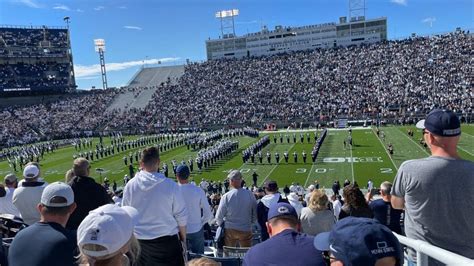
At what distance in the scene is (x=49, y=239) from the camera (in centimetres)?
307

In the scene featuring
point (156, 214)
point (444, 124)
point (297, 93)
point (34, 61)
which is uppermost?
point (34, 61)

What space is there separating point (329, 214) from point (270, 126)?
4119 cm

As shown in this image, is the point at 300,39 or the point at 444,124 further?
the point at 300,39

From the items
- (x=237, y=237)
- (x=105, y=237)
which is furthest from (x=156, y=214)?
(x=105, y=237)

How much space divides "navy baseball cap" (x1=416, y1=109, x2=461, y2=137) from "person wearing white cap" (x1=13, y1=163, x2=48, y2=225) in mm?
4475

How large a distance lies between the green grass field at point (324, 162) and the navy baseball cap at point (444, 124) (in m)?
17.3

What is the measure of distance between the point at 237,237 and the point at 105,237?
140 inches

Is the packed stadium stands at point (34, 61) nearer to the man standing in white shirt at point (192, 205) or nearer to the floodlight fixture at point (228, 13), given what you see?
the floodlight fixture at point (228, 13)

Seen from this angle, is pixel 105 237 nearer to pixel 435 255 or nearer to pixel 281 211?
pixel 281 211

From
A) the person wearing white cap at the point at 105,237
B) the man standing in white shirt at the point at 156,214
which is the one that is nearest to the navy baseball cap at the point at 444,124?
the person wearing white cap at the point at 105,237

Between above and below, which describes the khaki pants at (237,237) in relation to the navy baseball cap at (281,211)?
below

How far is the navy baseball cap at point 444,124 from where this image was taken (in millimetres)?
3080

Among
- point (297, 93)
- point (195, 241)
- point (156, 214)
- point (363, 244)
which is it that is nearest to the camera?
point (363, 244)

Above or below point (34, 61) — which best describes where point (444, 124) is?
below
